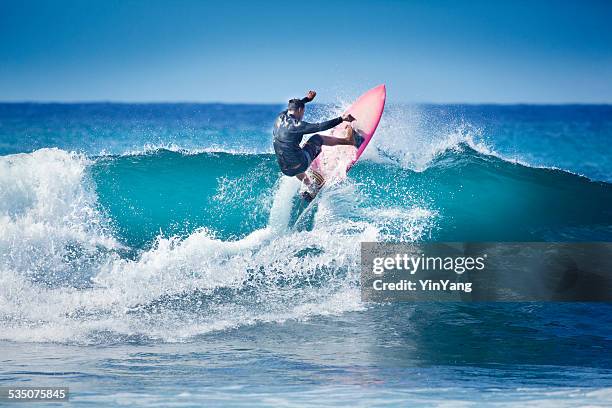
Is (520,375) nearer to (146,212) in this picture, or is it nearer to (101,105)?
(146,212)

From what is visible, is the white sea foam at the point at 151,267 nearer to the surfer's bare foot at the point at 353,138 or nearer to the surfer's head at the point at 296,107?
the surfer's bare foot at the point at 353,138

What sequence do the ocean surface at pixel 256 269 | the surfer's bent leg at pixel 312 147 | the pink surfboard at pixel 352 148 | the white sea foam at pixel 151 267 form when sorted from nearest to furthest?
the ocean surface at pixel 256 269
the white sea foam at pixel 151 267
the surfer's bent leg at pixel 312 147
the pink surfboard at pixel 352 148

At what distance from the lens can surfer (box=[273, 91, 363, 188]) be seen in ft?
14.7

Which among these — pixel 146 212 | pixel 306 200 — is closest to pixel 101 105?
pixel 146 212

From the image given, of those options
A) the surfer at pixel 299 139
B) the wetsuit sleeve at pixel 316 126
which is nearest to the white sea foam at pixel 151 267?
the surfer at pixel 299 139

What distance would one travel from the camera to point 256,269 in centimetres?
462

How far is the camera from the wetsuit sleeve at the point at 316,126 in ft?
14.4

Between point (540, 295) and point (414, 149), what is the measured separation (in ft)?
5.28

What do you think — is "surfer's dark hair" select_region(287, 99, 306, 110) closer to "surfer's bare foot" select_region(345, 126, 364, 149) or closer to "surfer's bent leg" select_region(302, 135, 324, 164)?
"surfer's bent leg" select_region(302, 135, 324, 164)

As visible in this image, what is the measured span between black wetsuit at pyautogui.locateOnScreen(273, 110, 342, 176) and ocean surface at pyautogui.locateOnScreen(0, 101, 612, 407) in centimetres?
33

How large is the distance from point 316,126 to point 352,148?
532mm

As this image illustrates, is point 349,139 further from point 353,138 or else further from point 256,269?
point 256,269

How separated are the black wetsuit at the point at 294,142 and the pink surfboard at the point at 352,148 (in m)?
0.12

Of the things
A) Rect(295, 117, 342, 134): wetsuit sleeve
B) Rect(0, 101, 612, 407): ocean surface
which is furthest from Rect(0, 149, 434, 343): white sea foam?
Rect(295, 117, 342, 134): wetsuit sleeve
